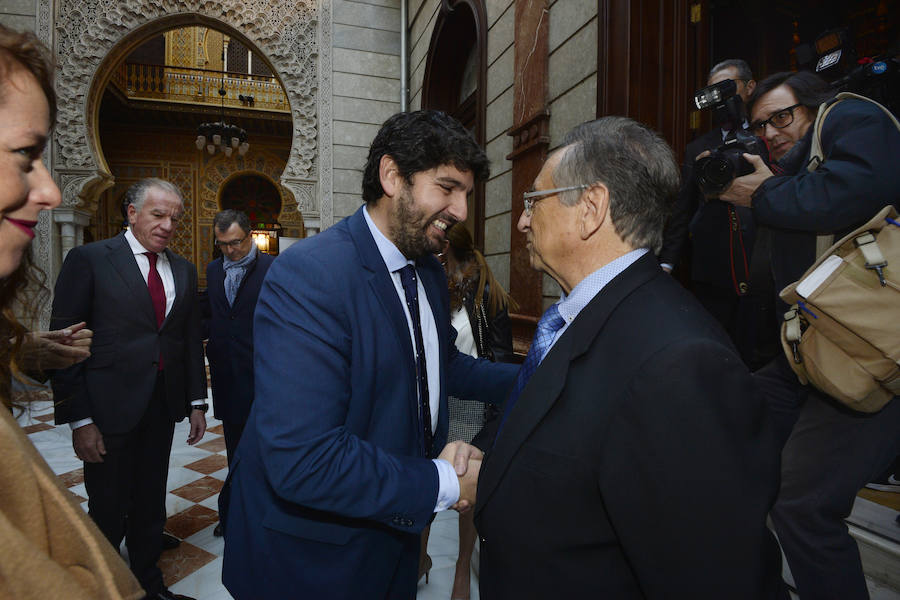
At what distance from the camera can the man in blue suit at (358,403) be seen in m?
1.04

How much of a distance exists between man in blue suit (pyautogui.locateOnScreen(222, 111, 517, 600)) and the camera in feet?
3.21

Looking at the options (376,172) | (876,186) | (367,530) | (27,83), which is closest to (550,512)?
(367,530)

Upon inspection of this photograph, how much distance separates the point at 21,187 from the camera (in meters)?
0.72

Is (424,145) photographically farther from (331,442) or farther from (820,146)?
(820,146)

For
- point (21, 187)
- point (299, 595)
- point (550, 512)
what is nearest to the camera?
point (21, 187)

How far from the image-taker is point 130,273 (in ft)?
7.51

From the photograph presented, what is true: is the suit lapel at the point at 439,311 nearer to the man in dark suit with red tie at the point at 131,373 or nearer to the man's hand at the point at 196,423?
the man in dark suit with red tie at the point at 131,373

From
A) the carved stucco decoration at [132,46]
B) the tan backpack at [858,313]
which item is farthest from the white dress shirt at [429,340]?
the carved stucco decoration at [132,46]

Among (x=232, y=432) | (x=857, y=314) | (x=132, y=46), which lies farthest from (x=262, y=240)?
(x=857, y=314)

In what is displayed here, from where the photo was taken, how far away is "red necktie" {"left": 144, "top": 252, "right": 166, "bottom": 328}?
239 centimetres

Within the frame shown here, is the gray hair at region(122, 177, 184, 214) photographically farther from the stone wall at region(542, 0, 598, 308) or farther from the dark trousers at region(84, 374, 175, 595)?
the stone wall at region(542, 0, 598, 308)

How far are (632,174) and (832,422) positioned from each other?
1162mm

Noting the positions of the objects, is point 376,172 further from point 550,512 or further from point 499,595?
point 499,595

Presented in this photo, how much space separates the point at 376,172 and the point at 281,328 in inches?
21.6
